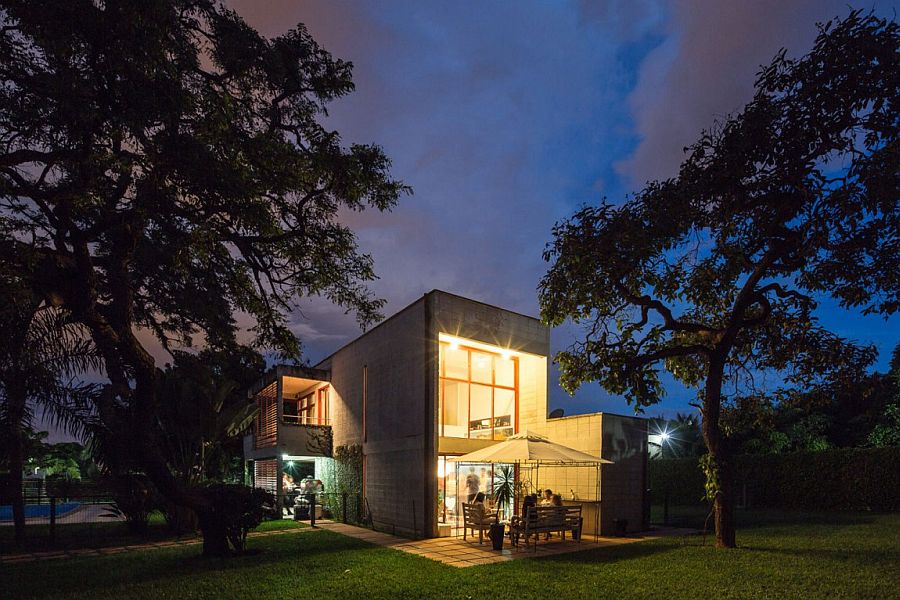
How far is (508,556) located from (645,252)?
670cm

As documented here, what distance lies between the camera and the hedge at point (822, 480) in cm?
1983

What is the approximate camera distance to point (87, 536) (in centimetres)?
1477

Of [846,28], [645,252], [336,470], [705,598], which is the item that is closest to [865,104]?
[846,28]

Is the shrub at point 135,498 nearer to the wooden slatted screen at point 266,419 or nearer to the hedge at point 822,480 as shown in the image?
the wooden slatted screen at point 266,419

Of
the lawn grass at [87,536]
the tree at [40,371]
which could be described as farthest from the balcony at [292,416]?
the tree at [40,371]

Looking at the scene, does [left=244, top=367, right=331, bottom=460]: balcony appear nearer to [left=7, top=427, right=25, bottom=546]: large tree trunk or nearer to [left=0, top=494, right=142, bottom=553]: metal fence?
[left=0, top=494, right=142, bottom=553]: metal fence

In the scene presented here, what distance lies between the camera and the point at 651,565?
999 centimetres

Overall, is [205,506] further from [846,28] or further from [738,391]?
[846,28]

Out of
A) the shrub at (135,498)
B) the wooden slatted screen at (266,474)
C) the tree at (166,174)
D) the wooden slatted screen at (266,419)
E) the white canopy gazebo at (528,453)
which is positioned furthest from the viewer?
the wooden slatted screen at (266,474)

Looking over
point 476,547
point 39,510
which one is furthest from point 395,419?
point 39,510

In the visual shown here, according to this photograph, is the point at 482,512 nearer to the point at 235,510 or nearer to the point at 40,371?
the point at 235,510

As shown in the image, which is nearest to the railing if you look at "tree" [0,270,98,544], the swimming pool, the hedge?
the swimming pool

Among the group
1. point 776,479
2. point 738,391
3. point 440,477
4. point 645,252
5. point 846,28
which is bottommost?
point 776,479

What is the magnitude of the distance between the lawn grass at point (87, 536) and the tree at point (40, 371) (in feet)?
19.6
